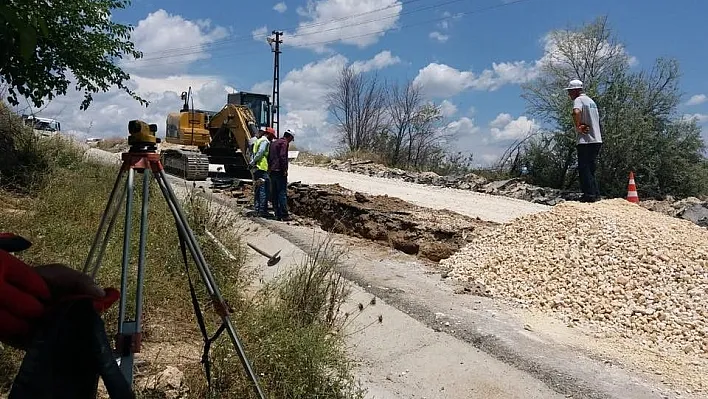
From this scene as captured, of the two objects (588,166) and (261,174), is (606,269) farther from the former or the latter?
(261,174)

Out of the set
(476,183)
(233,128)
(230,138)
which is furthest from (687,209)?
(230,138)

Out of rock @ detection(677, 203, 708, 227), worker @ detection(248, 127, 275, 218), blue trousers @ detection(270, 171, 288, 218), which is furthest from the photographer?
worker @ detection(248, 127, 275, 218)

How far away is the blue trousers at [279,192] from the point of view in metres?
11.0

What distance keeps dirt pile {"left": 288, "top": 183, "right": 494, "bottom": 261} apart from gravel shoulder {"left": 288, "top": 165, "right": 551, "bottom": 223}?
1.66 m

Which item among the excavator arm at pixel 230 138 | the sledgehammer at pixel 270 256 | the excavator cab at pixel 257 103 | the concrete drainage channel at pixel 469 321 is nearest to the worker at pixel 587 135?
the concrete drainage channel at pixel 469 321

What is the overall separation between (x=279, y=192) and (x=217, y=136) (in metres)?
6.98

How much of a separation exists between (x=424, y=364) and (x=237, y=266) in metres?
2.33

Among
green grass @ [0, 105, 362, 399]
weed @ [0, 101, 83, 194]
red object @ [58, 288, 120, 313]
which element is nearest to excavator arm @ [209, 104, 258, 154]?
weed @ [0, 101, 83, 194]

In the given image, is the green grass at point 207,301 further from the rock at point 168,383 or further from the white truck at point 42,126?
the white truck at point 42,126

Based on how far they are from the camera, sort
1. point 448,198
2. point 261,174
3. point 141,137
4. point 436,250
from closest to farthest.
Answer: point 141,137, point 436,250, point 261,174, point 448,198

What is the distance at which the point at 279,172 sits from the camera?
11.0 metres

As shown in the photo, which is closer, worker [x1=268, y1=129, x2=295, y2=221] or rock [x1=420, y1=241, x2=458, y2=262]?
rock [x1=420, y1=241, x2=458, y2=262]

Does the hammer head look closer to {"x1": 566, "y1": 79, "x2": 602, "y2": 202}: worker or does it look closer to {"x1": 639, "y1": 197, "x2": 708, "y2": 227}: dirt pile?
{"x1": 566, "y1": 79, "x2": 602, "y2": 202}: worker

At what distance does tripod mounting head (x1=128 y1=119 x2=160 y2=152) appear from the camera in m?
2.49
